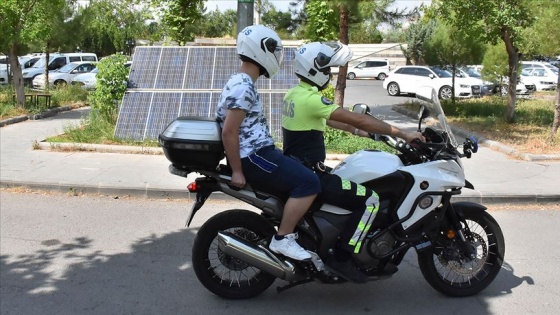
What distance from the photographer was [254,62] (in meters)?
3.89

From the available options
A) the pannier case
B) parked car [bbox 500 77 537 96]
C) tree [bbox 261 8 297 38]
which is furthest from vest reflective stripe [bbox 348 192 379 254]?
parked car [bbox 500 77 537 96]

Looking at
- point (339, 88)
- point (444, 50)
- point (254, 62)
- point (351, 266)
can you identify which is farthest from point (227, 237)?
point (444, 50)

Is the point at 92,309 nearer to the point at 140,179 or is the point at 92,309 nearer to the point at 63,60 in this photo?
the point at 140,179

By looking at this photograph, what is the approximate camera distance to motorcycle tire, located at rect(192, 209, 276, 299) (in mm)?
4168

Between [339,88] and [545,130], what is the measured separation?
4.90m

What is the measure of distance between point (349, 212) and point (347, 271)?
441mm

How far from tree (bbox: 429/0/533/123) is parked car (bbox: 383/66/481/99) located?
874cm

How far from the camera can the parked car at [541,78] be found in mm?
26797

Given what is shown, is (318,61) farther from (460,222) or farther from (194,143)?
(460,222)

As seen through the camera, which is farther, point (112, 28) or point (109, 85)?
point (112, 28)

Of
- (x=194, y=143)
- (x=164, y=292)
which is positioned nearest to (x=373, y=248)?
(x=194, y=143)

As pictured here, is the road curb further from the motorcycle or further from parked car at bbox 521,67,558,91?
parked car at bbox 521,67,558,91

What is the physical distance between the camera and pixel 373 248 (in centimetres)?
407

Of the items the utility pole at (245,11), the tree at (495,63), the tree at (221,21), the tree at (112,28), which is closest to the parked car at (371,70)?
the tree at (112,28)
